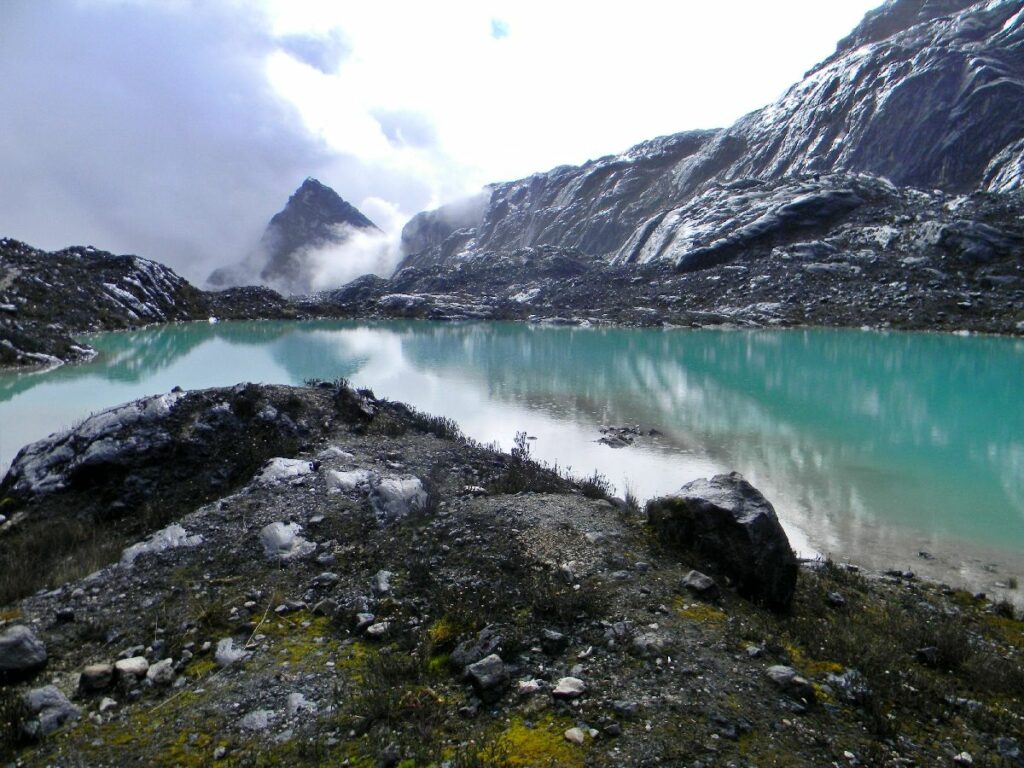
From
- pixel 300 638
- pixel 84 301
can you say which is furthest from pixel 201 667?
pixel 84 301

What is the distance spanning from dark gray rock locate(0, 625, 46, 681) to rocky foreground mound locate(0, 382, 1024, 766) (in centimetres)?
2

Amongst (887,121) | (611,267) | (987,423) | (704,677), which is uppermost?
(887,121)

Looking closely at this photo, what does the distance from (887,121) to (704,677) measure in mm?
107938

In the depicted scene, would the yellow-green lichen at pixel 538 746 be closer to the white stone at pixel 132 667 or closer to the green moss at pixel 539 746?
the green moss at pixel 539 746

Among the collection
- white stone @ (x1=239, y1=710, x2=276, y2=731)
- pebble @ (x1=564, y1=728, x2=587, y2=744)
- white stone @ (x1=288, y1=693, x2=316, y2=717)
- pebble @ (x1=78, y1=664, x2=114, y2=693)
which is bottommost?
white stone @ (x1=288, y1=693, x2=316, y2=717)

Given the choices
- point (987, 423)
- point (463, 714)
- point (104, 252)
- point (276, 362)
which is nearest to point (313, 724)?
point (463, 714)

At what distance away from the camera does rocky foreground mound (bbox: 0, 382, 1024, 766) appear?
4.65 metres

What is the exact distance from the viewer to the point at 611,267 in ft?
294

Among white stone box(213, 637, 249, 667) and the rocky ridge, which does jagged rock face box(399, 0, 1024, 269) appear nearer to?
the rocky ridge

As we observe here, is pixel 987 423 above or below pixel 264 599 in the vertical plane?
below

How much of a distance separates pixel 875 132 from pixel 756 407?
294 ft

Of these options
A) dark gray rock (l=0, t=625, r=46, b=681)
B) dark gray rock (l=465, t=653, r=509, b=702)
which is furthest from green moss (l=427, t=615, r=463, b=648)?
dark gray rock (l=0, t=625, r=46, b=681)

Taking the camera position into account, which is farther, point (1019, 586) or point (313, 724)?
point (1019, 586)

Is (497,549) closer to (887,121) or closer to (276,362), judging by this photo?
(276,362)
